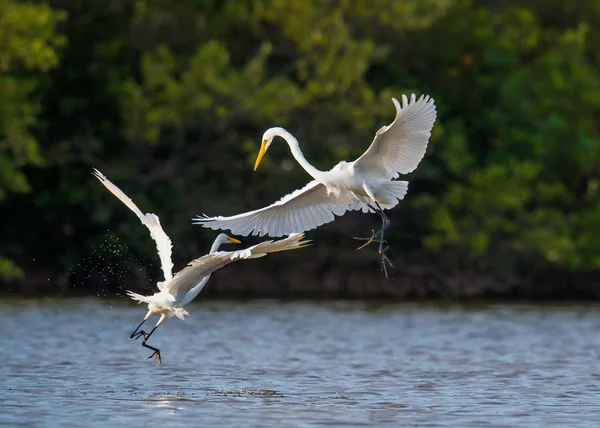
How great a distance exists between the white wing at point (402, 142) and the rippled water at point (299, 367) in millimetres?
2346

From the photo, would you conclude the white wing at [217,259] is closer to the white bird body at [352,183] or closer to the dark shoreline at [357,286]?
the white bird body at [352,183]

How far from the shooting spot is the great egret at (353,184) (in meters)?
14.3

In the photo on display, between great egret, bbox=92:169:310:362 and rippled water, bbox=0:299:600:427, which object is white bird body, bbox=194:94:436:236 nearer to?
great egret, bbox=92:169:310:362

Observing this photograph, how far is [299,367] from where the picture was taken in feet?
57.4

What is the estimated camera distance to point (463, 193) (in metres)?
32.2

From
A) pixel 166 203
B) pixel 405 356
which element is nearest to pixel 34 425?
pixel 405 356

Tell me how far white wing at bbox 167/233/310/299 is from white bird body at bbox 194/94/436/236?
1.34 ft

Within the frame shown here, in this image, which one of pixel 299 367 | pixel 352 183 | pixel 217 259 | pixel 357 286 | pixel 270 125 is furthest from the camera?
pixel 357 286

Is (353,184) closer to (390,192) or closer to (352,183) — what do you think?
(352,183)

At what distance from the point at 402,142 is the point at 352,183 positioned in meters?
0.67

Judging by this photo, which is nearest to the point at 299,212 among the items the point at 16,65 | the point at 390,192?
the point at 390,192

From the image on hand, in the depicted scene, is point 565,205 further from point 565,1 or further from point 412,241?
point 565,1

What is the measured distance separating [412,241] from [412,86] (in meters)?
3.72

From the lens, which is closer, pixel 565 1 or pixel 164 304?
pixel 164 304
